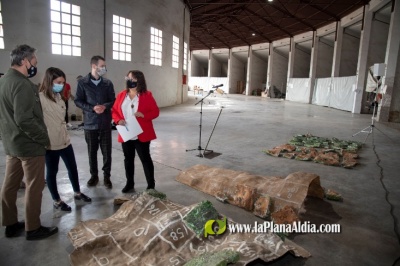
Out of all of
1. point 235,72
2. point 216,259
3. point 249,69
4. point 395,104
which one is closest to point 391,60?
point 395,104

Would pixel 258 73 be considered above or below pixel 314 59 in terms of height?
below

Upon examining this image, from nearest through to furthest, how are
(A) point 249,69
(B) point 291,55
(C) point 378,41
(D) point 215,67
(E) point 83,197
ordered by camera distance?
(E) point 83,197, (C) point 378,41, (B) point 291,55, (A) point 249,69, (D) point 215,67

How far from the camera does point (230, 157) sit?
221 inches

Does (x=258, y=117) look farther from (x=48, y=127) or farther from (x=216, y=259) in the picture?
(x=216, y=259)

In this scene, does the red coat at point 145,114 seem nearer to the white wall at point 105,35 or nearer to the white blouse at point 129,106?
the white blouse at point 129,106

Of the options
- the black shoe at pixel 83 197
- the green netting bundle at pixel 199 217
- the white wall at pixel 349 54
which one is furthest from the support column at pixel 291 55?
the green netting bundle at pixel 199 217

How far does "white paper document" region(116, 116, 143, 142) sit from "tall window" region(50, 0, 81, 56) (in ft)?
23.0

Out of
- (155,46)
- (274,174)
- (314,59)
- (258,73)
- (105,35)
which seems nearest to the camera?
(274,174)

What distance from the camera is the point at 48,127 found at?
9.91 ft

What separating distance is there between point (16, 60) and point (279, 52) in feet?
93.7

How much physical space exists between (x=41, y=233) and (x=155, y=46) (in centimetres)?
1208

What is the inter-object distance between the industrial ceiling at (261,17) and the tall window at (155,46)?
500cm

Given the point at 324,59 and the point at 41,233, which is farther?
the point at 324,59

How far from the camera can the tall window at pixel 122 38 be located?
10.9 m
